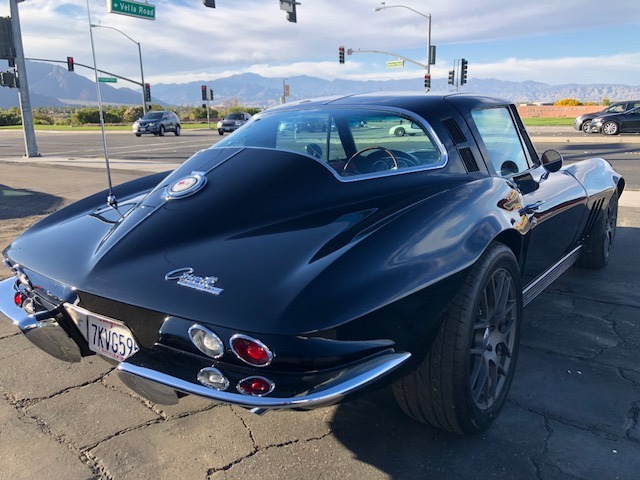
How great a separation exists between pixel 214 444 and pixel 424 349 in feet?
3.43

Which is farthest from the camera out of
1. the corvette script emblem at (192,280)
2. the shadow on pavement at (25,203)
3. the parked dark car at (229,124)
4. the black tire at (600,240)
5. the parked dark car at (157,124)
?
the parked dark car at (229,124)

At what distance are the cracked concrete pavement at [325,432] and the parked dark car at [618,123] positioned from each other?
21425 mm

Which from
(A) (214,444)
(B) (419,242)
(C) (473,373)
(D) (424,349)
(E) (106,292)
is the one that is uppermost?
(B) (419,242)

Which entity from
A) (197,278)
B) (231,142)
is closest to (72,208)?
Answer: (231,142)

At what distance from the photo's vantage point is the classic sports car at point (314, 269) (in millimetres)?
1752

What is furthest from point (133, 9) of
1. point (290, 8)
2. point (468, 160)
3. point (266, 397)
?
point (266, 397)

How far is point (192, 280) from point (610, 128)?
23829mm

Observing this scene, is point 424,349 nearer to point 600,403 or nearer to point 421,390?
point 421,390

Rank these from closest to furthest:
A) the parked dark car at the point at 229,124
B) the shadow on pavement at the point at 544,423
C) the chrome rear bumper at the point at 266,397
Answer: the chrome rear bumper at the point at 266,397 < the shadow on pavement at the point at 544,423 < the parked dark car at the point at 229,124

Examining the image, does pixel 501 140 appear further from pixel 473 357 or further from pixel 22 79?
pixel 22 79

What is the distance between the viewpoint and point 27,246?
2.54 meters

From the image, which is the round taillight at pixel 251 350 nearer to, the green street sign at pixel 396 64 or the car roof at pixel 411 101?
the car roof at pixel 411 101

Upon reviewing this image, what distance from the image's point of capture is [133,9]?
59.8ft

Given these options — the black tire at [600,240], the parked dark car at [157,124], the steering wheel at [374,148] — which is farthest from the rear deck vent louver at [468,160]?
the parked dark car at [157,124]
